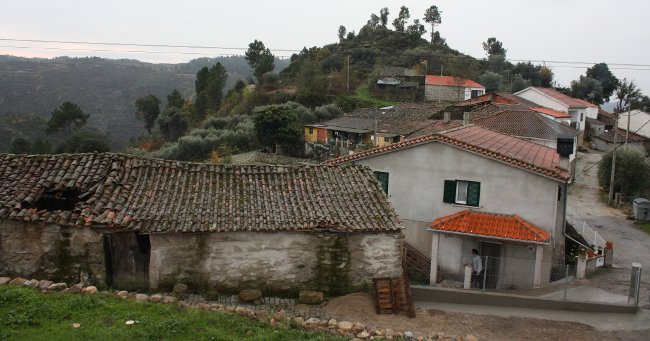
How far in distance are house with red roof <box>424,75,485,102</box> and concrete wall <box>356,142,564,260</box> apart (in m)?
54.9

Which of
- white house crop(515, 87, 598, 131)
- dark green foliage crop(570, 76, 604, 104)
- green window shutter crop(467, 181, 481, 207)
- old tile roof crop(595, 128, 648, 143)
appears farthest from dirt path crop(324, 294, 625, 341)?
dark green foliage crop(570, 76, 604, 104)

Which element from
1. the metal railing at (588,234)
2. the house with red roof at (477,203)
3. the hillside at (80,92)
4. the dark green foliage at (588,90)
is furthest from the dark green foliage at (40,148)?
the dark green foliage at (588,90)

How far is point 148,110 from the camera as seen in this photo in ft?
271

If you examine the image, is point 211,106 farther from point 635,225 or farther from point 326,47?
point 635,225

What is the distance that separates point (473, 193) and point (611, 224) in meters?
14.4

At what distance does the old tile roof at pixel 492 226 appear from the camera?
17188 mm

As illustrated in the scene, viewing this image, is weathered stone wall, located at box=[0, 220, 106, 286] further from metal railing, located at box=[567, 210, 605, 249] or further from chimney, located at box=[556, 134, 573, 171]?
metal railing, located at box=[567, 210, 605, 249]

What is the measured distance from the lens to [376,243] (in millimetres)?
14820

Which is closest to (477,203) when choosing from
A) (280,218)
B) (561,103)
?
(280,218)

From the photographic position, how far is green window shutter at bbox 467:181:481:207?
19109 millimetres

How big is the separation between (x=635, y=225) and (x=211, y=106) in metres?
67.9

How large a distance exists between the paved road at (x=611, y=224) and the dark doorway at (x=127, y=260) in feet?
50.5

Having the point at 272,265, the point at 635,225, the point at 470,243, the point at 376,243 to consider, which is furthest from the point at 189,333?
the point at 635,225

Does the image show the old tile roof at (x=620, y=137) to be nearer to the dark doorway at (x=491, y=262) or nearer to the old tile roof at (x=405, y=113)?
the old tile roof at (x=405, y=113)
